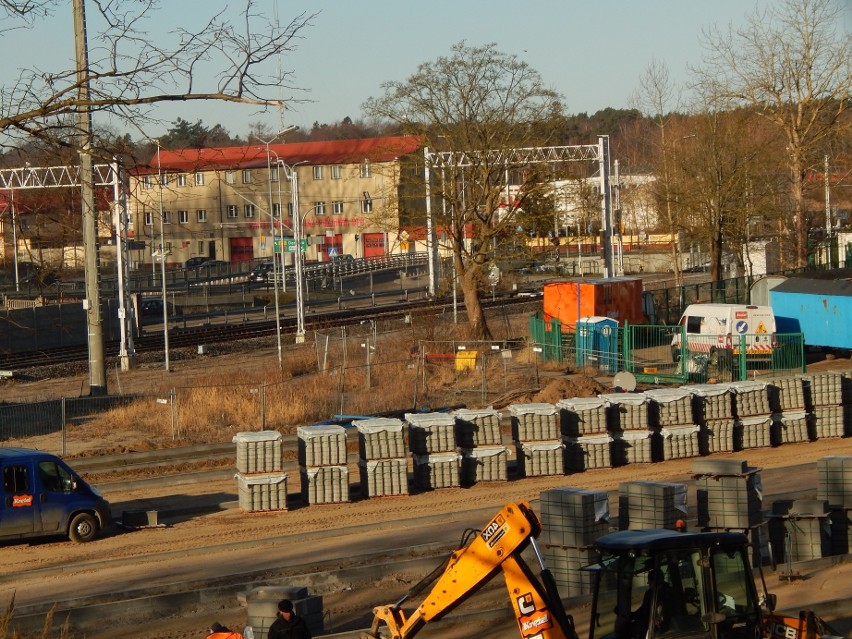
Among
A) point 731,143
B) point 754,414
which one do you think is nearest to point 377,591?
point 754,414

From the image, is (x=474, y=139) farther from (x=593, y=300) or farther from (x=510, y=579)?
(x=510, y=579)

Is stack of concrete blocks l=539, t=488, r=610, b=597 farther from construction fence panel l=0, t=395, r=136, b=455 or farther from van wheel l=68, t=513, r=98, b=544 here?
construction fence panel l=0, t=395, r=136, b=455

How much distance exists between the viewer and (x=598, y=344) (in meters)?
33.8

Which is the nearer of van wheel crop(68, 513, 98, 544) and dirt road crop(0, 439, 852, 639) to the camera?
dirt road crop(0, 439, 852, 639)

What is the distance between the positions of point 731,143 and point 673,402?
29.4m

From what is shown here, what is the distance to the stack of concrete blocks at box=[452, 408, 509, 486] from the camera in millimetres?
19766

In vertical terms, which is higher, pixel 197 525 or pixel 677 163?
pixel 677 163

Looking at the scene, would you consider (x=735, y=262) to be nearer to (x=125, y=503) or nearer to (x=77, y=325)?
(x=77, y=325)

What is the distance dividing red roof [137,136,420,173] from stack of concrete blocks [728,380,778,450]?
1079 cm

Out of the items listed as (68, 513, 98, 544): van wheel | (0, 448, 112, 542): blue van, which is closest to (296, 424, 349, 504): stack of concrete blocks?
(0, 448, 112, 542): blue van

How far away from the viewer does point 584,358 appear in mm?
34031

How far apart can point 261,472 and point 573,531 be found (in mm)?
7116

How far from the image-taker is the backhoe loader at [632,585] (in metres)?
8.15

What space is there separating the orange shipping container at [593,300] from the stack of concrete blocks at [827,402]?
14.0 metres
